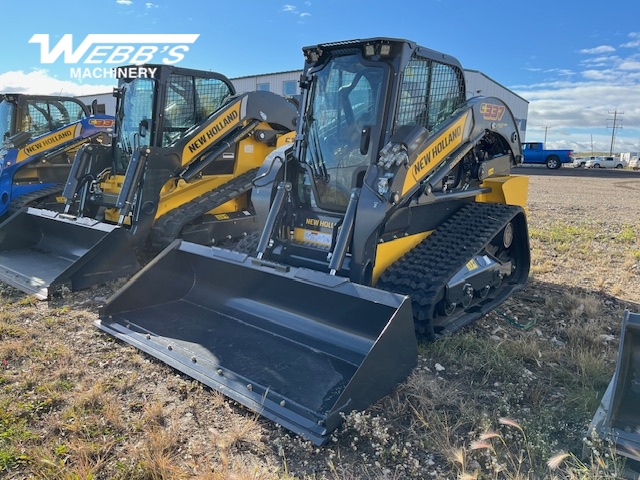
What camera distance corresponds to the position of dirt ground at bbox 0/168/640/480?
266 cm

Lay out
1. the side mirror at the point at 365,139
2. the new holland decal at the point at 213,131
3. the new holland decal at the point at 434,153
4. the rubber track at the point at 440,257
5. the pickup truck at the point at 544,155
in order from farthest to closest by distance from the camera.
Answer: the pickup truck at the point at 544,155 → the new holland decal at the point at 213,131 → the side mirror at the point at 365,139 → the new holland decal at the point at 434,153 → the rubber track at the point at 440,257

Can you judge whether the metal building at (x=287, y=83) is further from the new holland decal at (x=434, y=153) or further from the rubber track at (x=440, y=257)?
the new holland decal at (x=434, y=153)

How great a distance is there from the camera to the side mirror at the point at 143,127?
22.2 feet

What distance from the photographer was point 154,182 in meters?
6.27

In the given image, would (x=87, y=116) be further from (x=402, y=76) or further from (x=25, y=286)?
(x=402, y=76)

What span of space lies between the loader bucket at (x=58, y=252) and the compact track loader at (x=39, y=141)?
1.77 m

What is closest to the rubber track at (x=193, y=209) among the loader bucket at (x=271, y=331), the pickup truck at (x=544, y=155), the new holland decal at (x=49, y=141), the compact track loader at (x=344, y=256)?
the compact track loader at (x=344, y=256)

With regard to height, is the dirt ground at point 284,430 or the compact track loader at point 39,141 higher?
the compact track loader at point 39,141

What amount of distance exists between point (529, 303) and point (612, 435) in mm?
2835

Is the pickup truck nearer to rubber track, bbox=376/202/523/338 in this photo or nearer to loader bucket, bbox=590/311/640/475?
rubber track, bbox=376/202/523/338

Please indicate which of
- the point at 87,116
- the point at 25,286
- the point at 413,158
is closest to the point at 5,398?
the point at 25,286

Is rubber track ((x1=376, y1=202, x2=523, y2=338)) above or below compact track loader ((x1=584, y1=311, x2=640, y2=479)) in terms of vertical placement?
above

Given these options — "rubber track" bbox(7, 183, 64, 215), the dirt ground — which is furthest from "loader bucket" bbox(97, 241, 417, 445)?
"rubber track" bbox(7, 183, 64, 215)

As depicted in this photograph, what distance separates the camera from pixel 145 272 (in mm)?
4434
